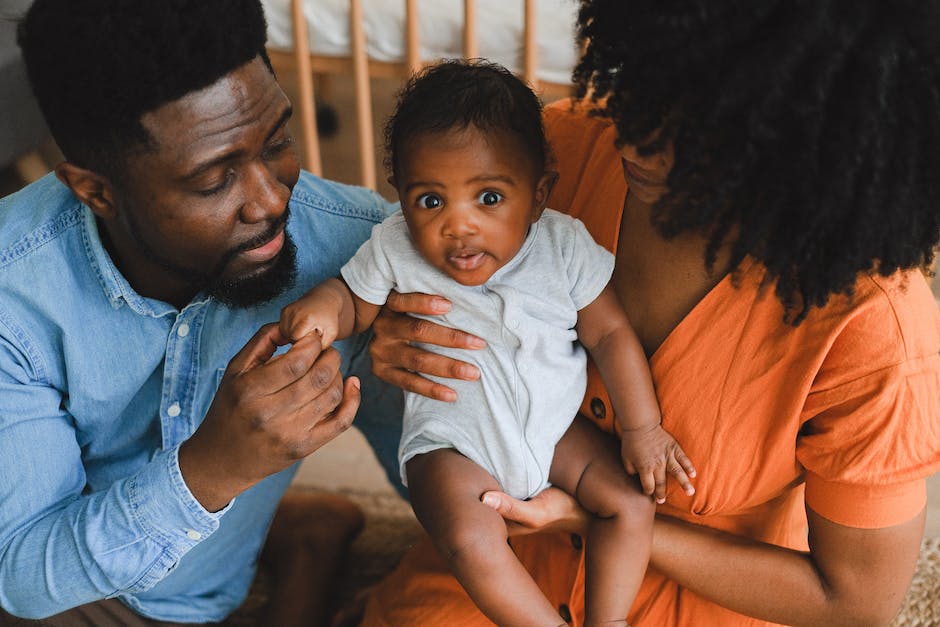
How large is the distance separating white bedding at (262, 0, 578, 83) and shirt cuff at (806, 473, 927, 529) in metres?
1.49

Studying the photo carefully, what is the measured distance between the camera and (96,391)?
126cm

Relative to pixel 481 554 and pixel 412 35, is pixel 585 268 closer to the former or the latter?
pixel 481 554

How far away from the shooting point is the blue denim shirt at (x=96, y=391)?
3.76 feet

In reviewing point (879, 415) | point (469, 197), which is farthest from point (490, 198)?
point (879, 415)

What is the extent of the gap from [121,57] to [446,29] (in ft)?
4.48

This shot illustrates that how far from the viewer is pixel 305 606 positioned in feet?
5.55

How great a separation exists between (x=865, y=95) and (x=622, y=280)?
0.45 m

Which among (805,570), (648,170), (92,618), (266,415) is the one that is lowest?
(92,618)

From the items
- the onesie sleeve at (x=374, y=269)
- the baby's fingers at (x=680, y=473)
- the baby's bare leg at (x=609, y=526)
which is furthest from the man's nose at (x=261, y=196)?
the baby's fingers at (x=680, y=473)

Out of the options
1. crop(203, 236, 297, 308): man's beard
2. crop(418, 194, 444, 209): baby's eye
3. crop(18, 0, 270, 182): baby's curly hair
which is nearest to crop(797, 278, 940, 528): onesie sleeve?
crop(418, 194, 444, 209): baby's eye

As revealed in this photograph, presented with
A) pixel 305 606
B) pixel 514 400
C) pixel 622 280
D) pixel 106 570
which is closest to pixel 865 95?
pixel 622 280

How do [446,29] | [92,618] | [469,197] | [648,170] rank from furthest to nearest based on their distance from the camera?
[446,29] < [92,618] < [469,197] < [648,170]

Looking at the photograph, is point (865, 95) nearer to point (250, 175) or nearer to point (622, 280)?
point (622, 280)

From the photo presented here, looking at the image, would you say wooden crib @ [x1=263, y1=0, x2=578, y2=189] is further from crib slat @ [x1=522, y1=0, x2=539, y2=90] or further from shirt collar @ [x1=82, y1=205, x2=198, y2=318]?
shirt collar @ [x1=82, y1=205, x2=198, y2=318]
